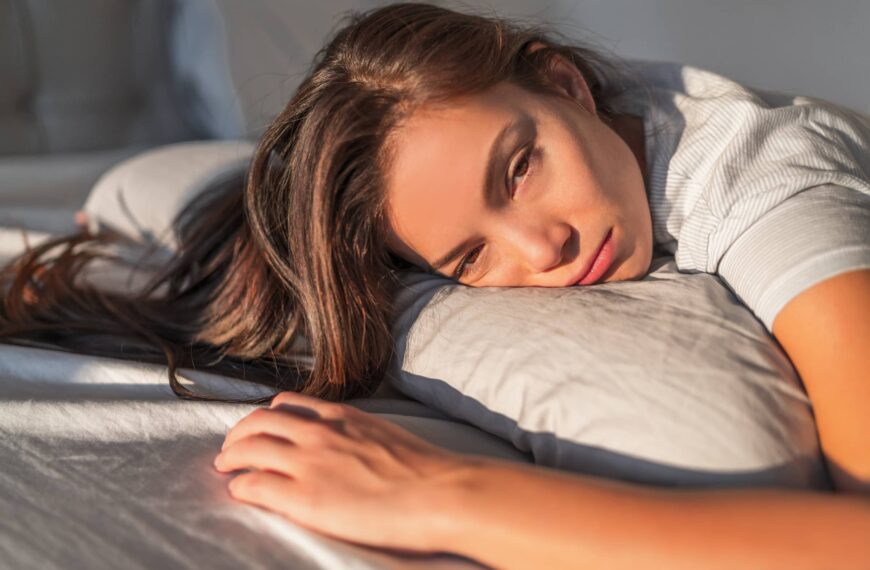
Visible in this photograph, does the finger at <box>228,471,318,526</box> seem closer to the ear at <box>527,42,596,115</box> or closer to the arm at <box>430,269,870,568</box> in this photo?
the arm at <box>430,269,870,568</box>

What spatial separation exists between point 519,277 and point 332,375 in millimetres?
202

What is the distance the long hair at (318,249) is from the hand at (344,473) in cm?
18

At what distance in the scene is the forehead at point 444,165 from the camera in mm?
821

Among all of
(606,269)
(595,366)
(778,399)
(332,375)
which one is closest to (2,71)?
(332,375)

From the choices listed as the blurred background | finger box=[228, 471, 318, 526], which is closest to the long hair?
finger box=[228, 471, 318, 526]

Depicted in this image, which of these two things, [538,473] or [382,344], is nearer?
[538,473]

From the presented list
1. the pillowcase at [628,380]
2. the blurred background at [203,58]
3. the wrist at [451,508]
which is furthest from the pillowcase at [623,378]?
the blurred background at [203,58]

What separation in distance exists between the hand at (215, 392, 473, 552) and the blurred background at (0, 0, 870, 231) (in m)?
0.96

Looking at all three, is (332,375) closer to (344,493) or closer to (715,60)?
(344,493)

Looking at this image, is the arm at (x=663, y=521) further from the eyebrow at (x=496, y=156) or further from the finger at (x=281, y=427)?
the eyebrow at (x=496, y=156)

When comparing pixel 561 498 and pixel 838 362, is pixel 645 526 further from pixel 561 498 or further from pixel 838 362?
pixel 838 362

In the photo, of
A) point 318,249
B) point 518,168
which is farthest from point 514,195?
point 318,249

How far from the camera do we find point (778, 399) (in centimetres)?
64

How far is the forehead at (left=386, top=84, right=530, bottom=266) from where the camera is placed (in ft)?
2.69
